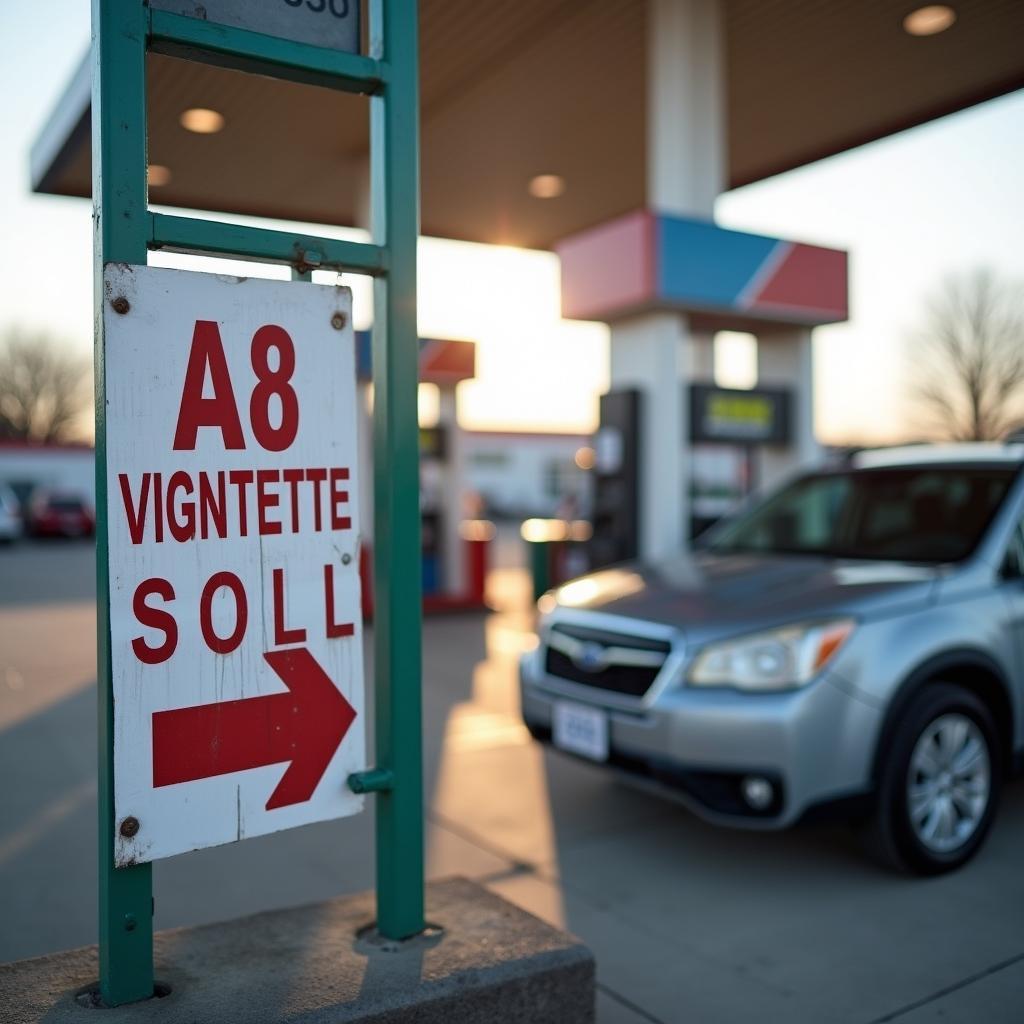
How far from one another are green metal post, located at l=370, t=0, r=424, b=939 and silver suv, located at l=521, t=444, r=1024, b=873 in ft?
4.74

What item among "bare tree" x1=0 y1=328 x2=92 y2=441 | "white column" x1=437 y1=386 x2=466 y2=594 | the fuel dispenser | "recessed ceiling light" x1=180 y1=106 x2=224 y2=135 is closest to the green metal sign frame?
"recessed ceiling light" x1=180 y1=106 x2=224 y2=135

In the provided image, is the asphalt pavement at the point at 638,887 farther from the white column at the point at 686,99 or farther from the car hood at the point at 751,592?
the white column at the point at 686,99

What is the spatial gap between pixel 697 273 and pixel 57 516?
77.8ft

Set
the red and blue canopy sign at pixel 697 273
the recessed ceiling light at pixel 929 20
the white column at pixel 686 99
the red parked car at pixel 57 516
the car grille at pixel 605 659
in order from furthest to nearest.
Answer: the red parked car at pixel 57 516, the white column at pixel 686 99, the recessed ceiling light at pixel 929 20, the red and blue canopy sign at pixel 697 273, the car grille at pixel 605 659

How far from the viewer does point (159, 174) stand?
11.5 meters

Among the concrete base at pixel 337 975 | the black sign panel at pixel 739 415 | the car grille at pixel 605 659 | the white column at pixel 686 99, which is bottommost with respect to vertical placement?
the concrete base at pixel 337 975

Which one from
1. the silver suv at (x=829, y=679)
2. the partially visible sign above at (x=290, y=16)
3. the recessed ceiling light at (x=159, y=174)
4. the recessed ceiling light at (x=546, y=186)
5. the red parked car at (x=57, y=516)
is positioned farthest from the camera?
the red parked car at (x=57, y=516)

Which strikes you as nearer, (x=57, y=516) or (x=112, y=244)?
(x=112, y=244)

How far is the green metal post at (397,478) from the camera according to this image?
2.51 metres

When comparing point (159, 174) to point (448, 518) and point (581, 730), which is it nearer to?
point (448, 518)

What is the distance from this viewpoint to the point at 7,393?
4503 cm

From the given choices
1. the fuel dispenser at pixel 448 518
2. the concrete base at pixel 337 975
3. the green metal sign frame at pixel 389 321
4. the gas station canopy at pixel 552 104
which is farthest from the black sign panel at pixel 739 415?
the concrete base at pixel 337 975

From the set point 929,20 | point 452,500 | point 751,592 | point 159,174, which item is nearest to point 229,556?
point 751,592

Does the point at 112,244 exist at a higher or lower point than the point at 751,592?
higher
